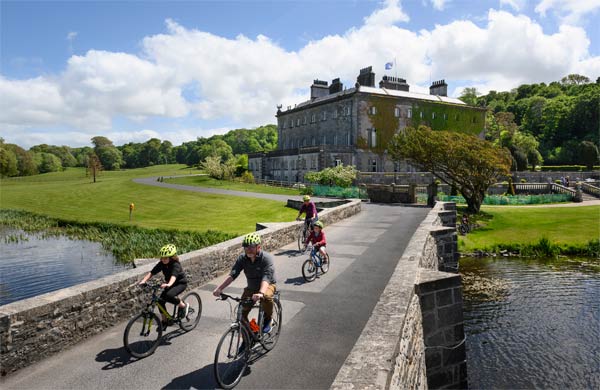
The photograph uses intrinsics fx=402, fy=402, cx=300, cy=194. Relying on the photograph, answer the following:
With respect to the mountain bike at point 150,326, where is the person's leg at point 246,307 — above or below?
above

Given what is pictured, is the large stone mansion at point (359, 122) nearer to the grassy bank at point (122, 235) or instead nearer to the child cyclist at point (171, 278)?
the grassy bank at point (122, 235)

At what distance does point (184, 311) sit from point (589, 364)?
13.1 m

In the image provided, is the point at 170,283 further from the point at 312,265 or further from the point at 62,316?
the point at 312,265

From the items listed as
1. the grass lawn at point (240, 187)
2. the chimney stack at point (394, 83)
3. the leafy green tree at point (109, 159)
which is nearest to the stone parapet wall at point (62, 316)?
A: the grass lawn at point (240, 187)

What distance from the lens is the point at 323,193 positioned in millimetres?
43688

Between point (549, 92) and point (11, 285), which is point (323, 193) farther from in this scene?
point (549, 92)

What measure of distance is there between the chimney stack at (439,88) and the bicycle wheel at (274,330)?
69556 millimetres

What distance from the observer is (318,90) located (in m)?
69.4

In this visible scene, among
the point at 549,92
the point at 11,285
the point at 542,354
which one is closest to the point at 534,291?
the point at 542,354

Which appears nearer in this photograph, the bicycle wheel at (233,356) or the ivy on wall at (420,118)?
the bicycle wheel at (233,356)

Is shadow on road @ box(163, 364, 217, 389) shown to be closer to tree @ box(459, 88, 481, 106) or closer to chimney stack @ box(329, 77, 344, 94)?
chimney stack @ box(329, 77, 344, 94)

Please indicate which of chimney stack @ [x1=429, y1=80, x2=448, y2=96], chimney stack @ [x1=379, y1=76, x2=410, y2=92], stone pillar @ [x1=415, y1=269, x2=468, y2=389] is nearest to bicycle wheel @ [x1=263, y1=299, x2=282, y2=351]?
stone pillar @ [x1=415, y1=269, x2=468, y2=389]

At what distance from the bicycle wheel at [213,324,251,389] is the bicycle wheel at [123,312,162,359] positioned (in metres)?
1.73

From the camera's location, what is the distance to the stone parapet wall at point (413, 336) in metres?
5.14
